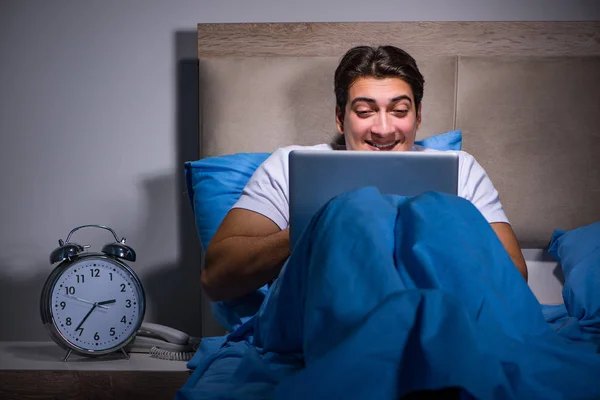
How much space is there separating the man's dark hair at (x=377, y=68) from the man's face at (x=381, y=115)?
0.02 metres

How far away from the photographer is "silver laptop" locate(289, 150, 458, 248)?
108 centimetres

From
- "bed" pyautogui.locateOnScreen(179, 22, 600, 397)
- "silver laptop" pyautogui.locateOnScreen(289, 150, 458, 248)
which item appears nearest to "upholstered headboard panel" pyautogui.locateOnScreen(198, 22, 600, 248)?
"bed" pyautogui.locateOnScreen(179, 22, 600, 397)

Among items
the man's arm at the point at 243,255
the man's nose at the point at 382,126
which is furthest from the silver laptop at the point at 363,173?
the man's nose at the point at 382,126

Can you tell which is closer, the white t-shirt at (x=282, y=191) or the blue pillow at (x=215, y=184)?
the white t-shirt at (x=282, y=191)

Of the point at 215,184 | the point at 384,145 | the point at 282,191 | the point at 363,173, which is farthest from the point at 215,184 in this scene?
the point at 363,173

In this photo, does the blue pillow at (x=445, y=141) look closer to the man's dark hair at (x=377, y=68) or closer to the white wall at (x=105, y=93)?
the man's dark hair at (x=377, y=68)

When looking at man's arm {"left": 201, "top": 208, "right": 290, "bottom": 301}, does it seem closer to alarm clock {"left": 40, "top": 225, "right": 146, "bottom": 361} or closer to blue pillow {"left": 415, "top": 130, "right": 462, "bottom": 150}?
alarm clock {"left": 40, "top": 225, "right": 146, "bottom": 361}

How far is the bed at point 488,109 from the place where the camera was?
1.91m

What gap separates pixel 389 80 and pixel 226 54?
0.52 meters

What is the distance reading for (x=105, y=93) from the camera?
2.04m

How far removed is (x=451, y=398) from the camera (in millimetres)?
800

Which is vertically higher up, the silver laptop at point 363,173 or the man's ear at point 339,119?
the man's ear at point 339,119

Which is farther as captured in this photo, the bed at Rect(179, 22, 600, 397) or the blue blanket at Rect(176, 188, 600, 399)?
the bed at Rect(179, 22, 600, 397)

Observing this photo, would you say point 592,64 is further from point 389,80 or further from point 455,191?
point 455,191
